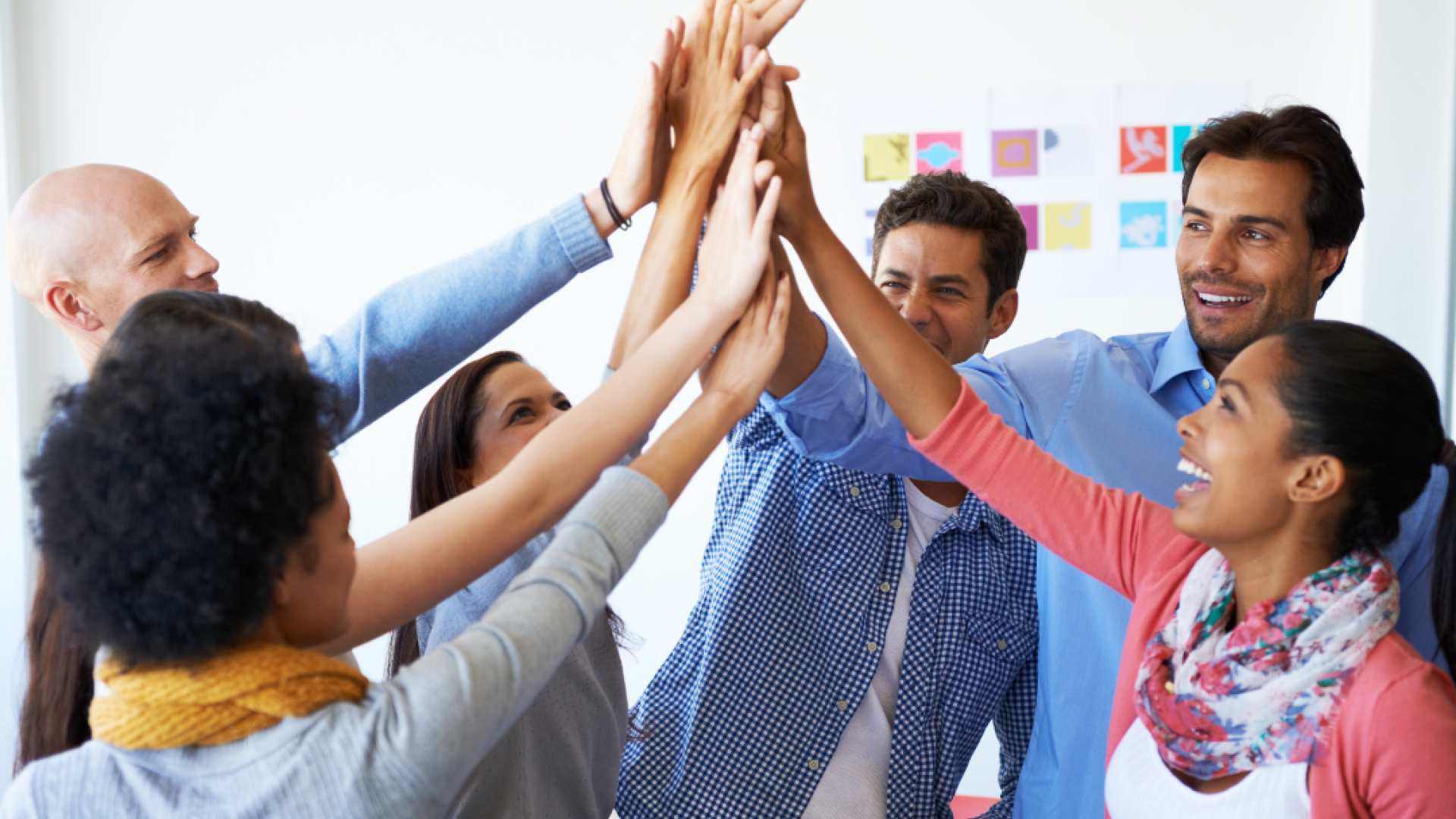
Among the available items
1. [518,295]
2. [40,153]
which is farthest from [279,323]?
[40,153]

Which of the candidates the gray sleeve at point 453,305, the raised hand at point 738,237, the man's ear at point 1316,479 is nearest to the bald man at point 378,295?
the gray sleeve at point 453,305

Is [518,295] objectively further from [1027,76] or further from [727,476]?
[1027,76]

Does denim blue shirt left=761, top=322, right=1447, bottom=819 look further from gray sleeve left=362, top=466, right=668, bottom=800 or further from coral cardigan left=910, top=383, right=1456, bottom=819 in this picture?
gray sleeve left=362, top=466, right=668, bottom=800

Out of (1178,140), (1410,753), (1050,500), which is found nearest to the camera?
(1410,753)

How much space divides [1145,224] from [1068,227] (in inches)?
9.5

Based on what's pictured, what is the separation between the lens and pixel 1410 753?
1029 mm

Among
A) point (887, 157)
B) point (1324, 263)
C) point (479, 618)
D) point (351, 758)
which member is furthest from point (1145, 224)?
point (351, 758)

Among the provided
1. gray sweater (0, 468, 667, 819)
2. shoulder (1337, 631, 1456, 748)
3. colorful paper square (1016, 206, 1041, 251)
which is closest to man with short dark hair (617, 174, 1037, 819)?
shoulder (1337, 631, 1456, 748)

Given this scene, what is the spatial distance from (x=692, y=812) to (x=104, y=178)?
3.91 feet

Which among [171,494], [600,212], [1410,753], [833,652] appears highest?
[600,212]

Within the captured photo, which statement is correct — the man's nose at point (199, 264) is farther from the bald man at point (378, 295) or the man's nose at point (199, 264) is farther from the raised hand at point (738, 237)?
the raised hand at point (738, 237)

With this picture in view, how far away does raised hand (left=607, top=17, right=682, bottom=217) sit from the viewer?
53.7 inches

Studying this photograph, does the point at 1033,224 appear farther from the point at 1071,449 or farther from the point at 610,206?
the point at 610,206

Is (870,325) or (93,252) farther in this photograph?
(93,252)
